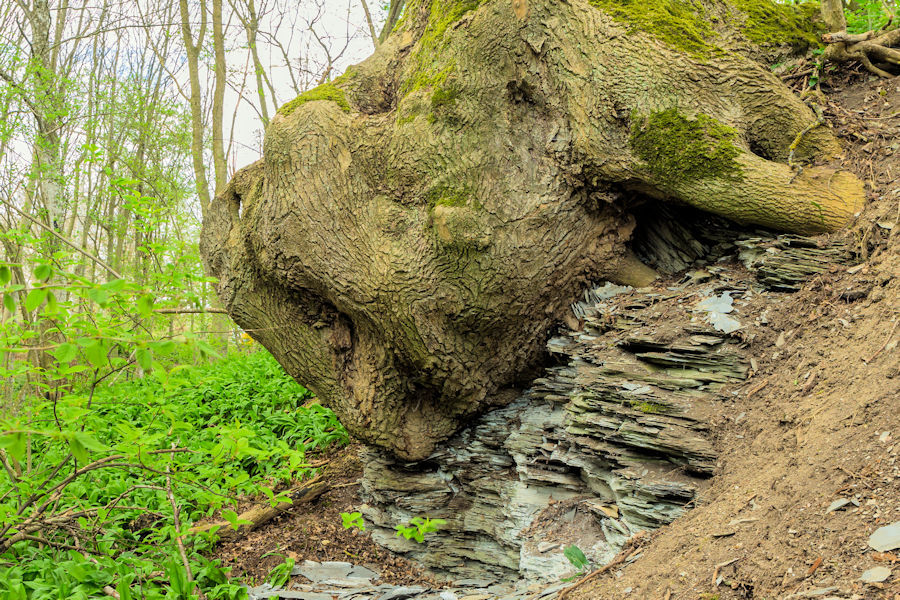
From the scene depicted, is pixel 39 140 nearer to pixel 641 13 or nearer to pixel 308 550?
pixel 308 550

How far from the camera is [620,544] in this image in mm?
4074

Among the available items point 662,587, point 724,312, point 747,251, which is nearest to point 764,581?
point 662,587

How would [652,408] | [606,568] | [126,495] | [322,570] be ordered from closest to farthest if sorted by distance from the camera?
[606,568] < [652,408] < [322,570] < [126,495]

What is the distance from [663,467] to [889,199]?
2602 millimetres

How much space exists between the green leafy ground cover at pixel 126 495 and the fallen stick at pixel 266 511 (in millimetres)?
273

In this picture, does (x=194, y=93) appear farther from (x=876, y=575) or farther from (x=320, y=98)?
(x=876, y=575)

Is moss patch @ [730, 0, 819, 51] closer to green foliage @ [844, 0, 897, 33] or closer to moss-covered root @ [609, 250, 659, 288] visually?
green foliage @ [844, 0, 897, 33]

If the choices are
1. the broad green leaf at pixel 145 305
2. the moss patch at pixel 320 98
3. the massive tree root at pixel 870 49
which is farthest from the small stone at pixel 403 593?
the massive tree root at pixel 870 49

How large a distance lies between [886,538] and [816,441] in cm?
97

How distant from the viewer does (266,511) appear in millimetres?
6363

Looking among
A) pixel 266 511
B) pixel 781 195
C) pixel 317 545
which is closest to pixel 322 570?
pixel 317 545

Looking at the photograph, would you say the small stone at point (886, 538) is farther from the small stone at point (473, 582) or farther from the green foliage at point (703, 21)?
the green foliage at point (703, 21)

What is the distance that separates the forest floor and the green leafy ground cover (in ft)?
8.81

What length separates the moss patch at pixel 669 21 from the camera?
5.05 metres
